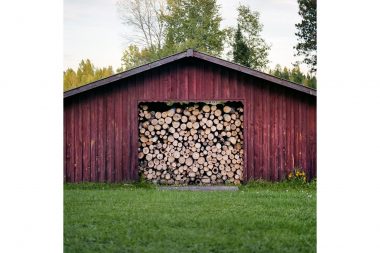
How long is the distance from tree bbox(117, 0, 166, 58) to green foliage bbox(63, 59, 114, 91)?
157cm

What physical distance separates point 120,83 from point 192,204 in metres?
3.49

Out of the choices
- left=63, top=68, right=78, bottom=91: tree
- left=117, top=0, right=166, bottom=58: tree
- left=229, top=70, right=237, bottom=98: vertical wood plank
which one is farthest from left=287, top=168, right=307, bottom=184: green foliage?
left=117, top=0, right=166, bottom=58: tree

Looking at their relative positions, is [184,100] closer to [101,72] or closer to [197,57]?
[197,57]

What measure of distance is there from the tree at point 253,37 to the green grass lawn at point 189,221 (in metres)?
12.8

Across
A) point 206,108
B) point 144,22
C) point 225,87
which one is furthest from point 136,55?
point 225,87

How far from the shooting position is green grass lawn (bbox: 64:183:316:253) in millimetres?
5160

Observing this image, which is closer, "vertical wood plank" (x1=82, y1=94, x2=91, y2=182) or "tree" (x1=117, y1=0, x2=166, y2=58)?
"vertical wood plank" (x1=82, y1=94, x2=91, y2=182)

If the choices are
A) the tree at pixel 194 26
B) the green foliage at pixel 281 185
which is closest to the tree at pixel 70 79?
the tree at pixel 194 26

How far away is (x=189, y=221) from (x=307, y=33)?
51.3ft

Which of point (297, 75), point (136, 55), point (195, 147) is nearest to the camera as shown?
point (195, 147)

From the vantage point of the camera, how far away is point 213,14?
778 inches

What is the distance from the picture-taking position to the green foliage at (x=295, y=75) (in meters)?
18.6

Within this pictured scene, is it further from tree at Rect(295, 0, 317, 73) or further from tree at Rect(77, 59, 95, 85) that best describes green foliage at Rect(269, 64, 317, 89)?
tree at Rect(77, 59, 95, 85)

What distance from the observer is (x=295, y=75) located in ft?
65.0
